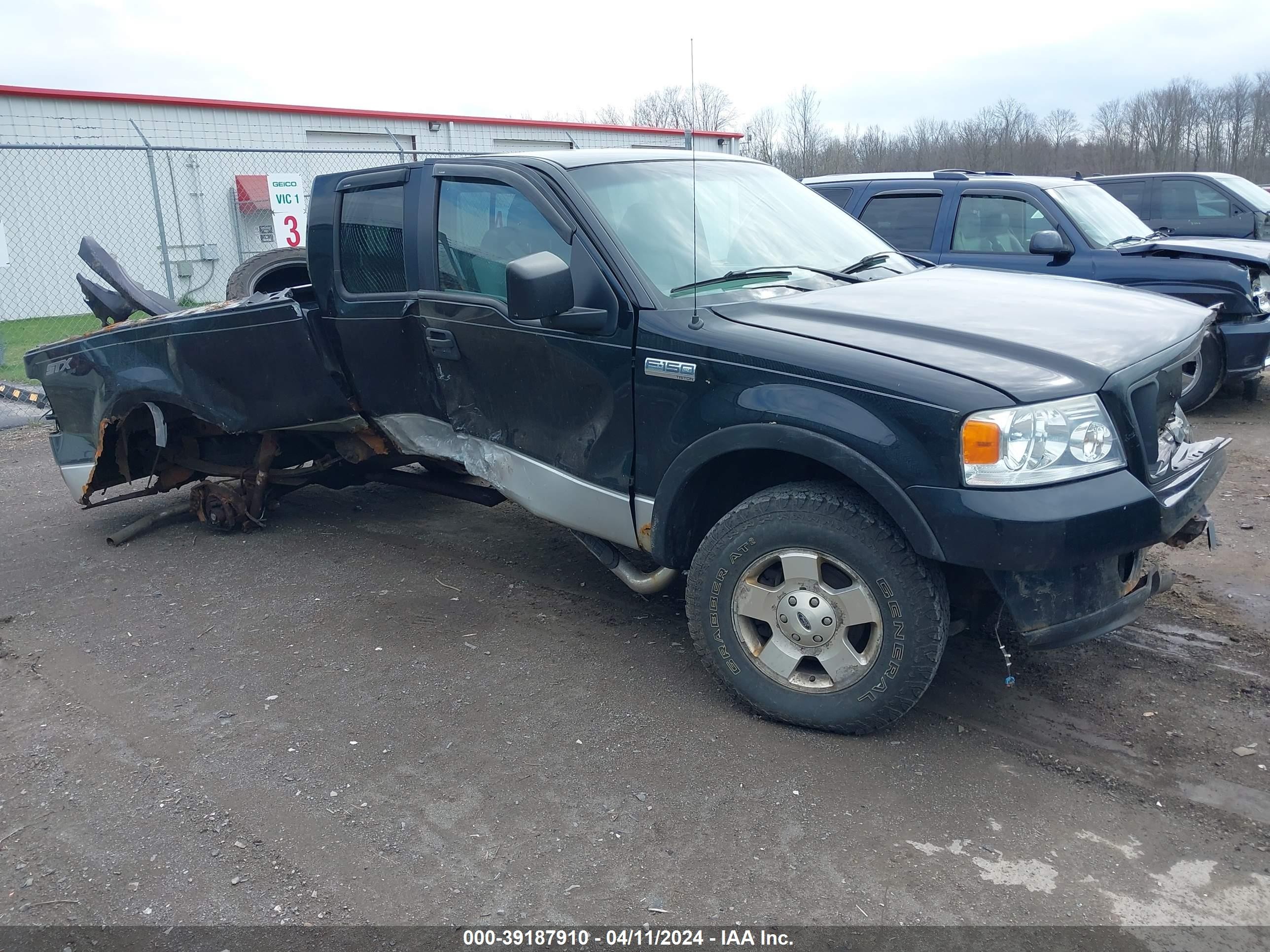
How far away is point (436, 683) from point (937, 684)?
1.90 metres

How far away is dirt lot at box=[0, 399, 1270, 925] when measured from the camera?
2.71 m

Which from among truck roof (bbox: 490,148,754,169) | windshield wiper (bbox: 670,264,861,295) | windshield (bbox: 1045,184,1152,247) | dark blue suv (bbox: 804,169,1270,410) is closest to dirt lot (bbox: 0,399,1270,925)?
windshield wiper (bbox: 670,264,861,295)

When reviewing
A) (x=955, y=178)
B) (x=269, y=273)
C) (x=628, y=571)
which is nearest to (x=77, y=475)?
(x=269, y=273)

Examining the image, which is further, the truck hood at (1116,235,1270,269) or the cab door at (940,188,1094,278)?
the cab door at (940,188,1094,278)

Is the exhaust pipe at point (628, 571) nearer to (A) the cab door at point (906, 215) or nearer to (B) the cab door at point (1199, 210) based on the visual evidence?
(A) the cab door at point (906, 215)

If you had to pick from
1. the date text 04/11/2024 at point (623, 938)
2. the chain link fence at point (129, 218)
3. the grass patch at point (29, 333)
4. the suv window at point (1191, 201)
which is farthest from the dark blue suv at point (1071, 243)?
the grass patch at point (29, 333)

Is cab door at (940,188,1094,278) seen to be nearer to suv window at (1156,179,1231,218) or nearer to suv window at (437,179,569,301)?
suv window at (1156,179,1231,218)

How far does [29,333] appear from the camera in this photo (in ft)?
47.8

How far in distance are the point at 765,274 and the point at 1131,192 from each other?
402 inches

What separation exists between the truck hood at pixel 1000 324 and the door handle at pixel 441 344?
1.28 meters

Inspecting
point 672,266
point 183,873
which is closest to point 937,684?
point 672,266

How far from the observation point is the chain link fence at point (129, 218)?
1611 cm

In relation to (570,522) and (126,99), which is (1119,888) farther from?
(126,99)

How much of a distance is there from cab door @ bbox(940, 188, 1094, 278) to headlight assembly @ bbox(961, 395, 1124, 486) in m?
5.62
